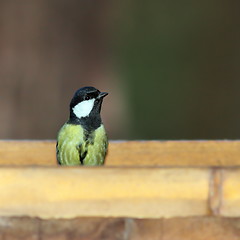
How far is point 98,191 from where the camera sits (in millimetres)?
1256

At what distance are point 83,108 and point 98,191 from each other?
2.52 feet

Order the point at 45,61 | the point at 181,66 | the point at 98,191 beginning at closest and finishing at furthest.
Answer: the point at 98,191 < the point at 45,61 < the point at 181,66

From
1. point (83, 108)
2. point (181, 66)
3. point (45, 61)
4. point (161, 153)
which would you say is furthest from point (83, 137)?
point (181, 66)

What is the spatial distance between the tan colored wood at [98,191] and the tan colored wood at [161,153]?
0.71 metres

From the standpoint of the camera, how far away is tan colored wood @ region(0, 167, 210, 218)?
1.26 m

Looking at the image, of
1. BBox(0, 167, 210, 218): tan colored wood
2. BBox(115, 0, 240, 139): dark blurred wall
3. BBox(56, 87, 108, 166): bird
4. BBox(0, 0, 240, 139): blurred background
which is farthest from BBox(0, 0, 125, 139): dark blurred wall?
BBox(0, 167, 210, 218): tan colored wood

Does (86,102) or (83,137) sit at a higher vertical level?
(86,102)

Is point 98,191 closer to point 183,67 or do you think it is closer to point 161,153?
point 161,153

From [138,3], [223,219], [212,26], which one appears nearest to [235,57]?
[212,26]

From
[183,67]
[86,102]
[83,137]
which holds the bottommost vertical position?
[183,67]

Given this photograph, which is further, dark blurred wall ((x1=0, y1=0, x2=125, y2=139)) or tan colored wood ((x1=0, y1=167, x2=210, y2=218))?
dark blurred wall ((x1=0, y1=0, x2=125, y2=139))

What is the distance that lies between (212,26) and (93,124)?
3.27m

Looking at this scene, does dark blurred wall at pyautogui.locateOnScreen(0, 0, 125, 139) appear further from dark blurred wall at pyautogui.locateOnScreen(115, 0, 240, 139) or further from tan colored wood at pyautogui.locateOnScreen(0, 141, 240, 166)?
dark blurred wall at pyautogui.locateOnScreen(115, 0, 240, 139)

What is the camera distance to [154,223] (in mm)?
1278
